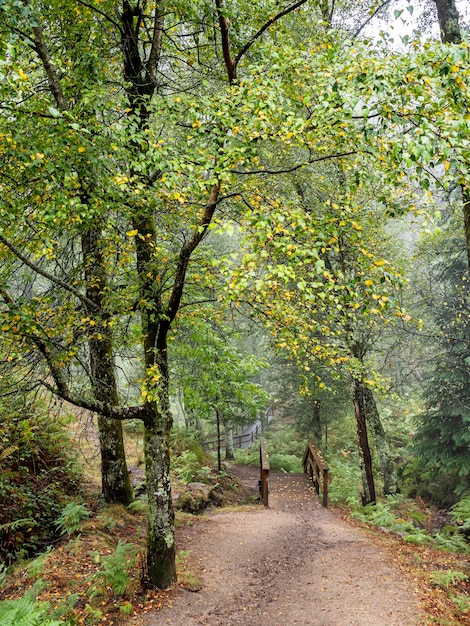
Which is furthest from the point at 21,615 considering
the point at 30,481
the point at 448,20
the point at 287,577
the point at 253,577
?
the point at 448,20

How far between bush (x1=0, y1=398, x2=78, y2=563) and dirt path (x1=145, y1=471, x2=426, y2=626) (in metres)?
2.53

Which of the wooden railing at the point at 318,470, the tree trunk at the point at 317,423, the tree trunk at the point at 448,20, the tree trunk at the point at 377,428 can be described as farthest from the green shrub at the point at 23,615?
the tree trunk at the point at 317,423

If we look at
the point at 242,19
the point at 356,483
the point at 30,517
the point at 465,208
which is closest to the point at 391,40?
the point at 242,19

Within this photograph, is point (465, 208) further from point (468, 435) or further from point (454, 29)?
point (468, 435)

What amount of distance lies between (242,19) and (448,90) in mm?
3863

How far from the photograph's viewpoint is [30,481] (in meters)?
7.61

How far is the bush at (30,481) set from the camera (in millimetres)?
6434

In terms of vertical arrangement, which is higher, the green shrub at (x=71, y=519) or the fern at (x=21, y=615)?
the fern at (x=21, y=615)

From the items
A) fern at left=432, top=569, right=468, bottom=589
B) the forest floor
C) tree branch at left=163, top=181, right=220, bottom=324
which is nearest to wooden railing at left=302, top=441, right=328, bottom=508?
the forest floor

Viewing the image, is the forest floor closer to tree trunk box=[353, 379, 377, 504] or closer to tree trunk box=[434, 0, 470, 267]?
tree trunk box=[353, 379, 377, 504]

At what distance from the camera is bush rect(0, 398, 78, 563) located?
643cm

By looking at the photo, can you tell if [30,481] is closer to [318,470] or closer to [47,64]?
[47,64]

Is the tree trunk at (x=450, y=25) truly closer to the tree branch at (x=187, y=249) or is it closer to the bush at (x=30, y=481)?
the tree branch at (x=187, y=249)

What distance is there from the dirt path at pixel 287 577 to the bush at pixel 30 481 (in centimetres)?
253
